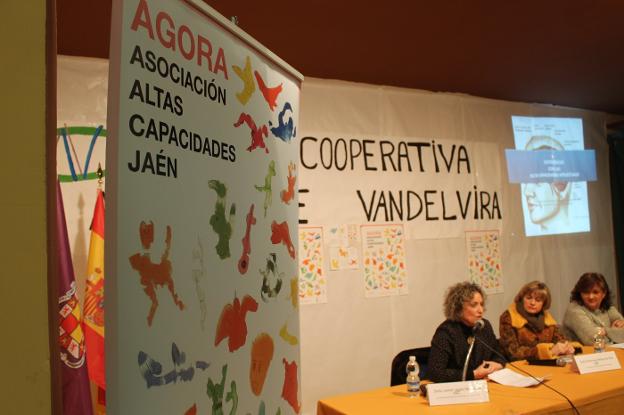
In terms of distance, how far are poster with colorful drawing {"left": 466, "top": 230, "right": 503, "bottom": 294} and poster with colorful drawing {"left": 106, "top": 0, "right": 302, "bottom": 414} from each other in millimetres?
3234

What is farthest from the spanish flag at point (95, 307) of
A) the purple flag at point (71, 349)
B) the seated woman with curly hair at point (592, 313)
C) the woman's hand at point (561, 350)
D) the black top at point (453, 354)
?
the seated woman with curly hair at point (592, 313)

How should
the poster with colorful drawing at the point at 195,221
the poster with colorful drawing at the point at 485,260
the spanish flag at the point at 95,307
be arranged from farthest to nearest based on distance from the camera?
the poster with colorful drawing at the point at 485,260 → the spanish flag at the point at 95,307 → the poster with colorful drawing at the point at 195,221

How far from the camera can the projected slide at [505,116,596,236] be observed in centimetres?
474

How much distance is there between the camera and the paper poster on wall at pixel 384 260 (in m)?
3.89

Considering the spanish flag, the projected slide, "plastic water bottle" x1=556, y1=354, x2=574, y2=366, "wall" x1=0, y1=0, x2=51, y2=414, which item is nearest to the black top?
"plastic water bottle" x1=556, y1=354, x2=574, y2=366

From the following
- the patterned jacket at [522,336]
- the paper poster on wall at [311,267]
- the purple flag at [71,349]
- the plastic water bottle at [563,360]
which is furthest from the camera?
the paper poster on wall at [311,267]

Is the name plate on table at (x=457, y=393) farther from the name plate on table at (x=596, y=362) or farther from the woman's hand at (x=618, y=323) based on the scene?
the woman's hand at (x=618, y=323)

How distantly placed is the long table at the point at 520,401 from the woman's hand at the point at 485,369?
109mm

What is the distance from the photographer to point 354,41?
3.18m

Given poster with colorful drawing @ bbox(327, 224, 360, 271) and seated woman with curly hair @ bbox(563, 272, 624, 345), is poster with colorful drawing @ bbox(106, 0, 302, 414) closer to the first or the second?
poster with colorful drawing @ bbox(327, 224, 360, 271)

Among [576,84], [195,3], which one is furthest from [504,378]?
[576,84]

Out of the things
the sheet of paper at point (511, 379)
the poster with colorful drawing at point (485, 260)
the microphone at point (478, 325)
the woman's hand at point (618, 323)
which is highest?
the poster with colorful drawing at point (485, 260)

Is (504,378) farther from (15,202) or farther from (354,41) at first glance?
(15,202)

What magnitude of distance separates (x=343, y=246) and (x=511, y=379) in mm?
1527
